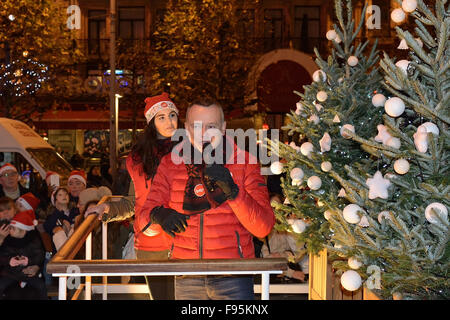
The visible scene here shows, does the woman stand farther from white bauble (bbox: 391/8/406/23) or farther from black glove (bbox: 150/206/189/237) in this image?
white bauble (bbox: 391/8/406/23)

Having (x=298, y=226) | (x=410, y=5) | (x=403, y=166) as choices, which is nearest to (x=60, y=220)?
(x=298, y=226)

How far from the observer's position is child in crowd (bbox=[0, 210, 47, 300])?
6594mm

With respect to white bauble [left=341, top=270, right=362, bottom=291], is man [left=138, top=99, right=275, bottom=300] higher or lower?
higher

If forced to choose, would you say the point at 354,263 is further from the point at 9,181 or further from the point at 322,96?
the point at 9,181

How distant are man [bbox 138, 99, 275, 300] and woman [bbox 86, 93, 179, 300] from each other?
73 centimetres

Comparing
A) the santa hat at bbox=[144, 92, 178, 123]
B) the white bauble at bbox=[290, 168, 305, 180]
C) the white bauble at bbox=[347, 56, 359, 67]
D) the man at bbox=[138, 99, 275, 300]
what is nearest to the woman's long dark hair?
the santa hat at bbox=[144, 92, 178, 123]

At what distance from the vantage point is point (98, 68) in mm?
31141

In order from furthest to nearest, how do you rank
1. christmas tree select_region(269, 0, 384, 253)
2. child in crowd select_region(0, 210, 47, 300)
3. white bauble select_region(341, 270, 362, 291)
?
Result: 1. child in crowd select_region(0, 210, 47, 300)
2. christmas tree select_region(269, 0, 384, 253)
3. white bauble select_region(341, 270, 362, 291)

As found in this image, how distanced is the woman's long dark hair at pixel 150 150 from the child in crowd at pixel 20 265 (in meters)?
2.91

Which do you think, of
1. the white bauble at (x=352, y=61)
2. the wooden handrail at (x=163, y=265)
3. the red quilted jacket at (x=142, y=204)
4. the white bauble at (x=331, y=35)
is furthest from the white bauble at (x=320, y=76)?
the wooden handrail at (x=163, y=265)

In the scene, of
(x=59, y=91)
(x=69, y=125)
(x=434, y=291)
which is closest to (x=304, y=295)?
(x=434, y=291)

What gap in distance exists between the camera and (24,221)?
6.81 metres

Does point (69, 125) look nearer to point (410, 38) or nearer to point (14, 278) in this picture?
point (14, 278)

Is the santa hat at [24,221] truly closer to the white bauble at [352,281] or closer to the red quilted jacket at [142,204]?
the red quilted jacket at [142,204]
